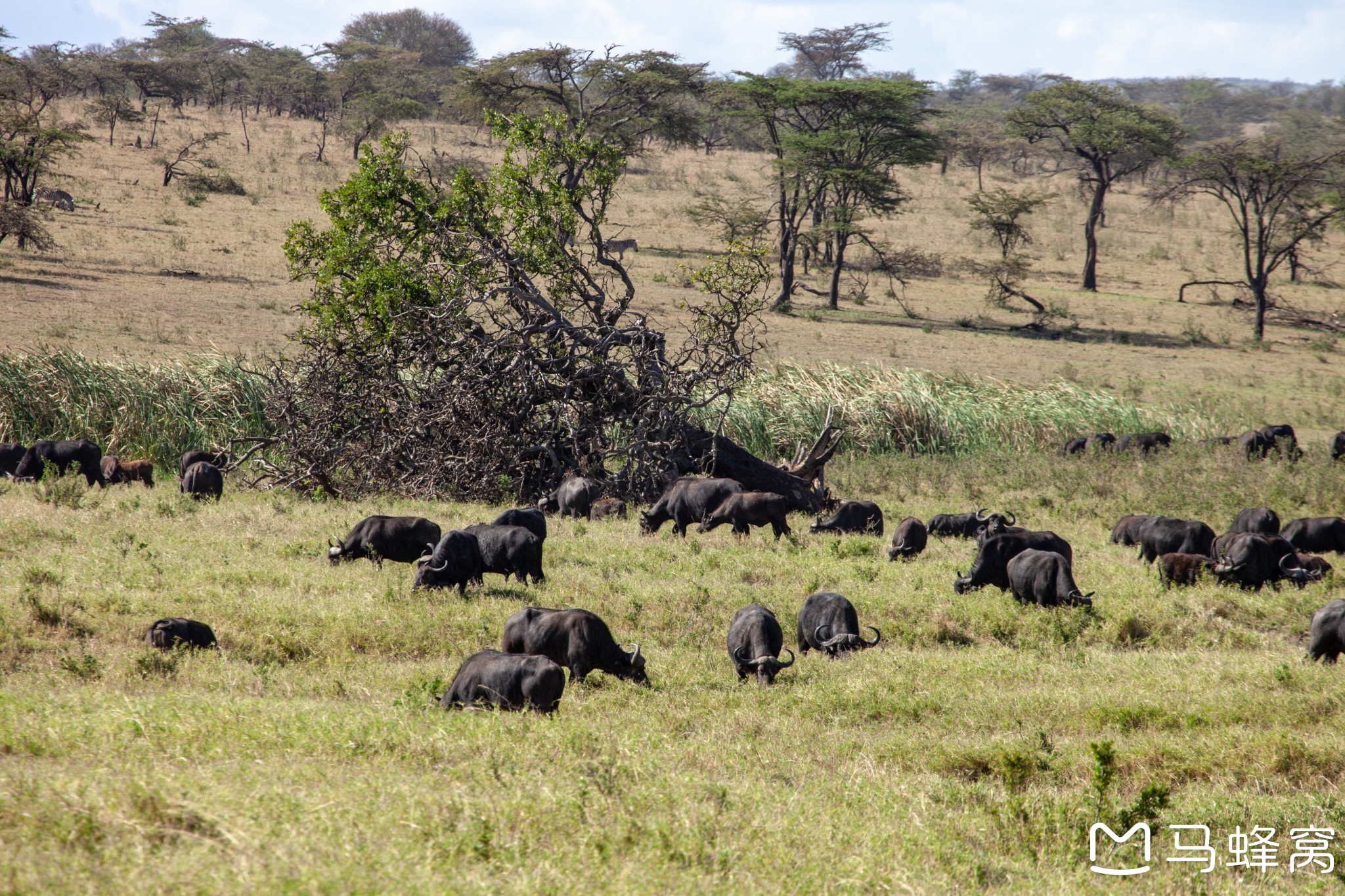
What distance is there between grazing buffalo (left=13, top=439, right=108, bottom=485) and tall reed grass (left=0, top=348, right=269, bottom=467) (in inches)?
68.7

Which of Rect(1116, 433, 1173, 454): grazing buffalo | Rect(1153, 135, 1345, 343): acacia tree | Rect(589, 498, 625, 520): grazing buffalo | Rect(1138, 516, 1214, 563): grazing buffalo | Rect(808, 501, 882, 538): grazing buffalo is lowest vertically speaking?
Rect(589, 498, 625, 520): grazing buffalo

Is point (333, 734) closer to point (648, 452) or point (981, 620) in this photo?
point (981, 620)

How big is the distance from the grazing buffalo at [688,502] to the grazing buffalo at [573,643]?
5.51m

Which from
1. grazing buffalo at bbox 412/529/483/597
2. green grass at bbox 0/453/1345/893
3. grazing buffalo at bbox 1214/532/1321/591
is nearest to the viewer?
green grass at bbox 0/453/1345/893

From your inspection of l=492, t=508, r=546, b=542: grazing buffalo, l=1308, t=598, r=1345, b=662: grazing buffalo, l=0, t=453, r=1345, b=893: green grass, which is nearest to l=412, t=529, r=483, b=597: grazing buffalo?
l=0, t=453, r=1345, b=893: green grass

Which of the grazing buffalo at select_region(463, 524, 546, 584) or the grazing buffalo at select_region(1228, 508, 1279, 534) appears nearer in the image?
the grazing buffalo at select_region(463, 524, 546, 584)

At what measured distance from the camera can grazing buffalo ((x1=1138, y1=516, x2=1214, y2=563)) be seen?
11.7 m

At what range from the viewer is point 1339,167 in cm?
4394

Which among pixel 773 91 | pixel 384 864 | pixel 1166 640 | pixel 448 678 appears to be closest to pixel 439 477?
pixel 448 678

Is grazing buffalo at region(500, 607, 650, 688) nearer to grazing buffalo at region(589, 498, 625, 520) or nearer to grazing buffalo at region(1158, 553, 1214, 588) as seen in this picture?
grazing buffalo at region(1158, 553, 1214, 588)

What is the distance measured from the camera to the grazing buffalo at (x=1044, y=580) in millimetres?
9758

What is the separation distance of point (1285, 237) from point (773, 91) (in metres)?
21.9

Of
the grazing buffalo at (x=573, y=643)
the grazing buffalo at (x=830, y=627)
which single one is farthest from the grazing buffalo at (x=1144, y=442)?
the grazing buffalo at (x=573, y=643)

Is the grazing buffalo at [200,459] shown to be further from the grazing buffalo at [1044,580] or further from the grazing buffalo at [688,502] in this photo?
the grazing buffalo at [1044,580]
